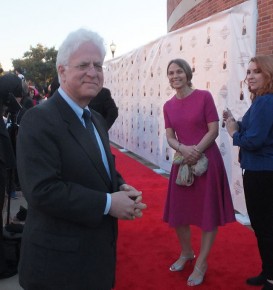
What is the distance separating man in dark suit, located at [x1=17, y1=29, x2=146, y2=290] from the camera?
1432mm

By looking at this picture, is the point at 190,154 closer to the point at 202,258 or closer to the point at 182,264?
the point at 202,258

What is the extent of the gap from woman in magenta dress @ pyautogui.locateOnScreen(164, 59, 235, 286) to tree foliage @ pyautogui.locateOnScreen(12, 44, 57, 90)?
3799 cm

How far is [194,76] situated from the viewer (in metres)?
6.16

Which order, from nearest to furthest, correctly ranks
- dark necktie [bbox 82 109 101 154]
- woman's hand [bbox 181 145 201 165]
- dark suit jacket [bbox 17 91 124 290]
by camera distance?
dark suit jacket [bbox 17 91 124 290] < dark necktie [bbox 82 109 101 154] < woman's hand [bbox 181 145 201 165]

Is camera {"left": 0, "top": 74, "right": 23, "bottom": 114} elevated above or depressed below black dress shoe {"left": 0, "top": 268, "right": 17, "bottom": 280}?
above

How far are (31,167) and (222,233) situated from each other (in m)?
3.42

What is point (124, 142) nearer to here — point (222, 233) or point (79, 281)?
point (222, 233)

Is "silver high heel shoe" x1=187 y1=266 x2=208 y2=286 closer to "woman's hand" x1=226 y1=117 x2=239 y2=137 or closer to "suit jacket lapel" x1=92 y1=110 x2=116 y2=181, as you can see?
"woman's hand" x1=226 y1=117 x2=239 y2=137

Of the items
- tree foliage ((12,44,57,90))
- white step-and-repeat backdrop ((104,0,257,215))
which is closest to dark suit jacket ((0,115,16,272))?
white step-and-repeat backdrop ((104,0,257,215))

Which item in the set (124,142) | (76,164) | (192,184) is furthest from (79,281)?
(124,142)

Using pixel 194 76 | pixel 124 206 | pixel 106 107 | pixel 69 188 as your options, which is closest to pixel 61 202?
pixel 69 188

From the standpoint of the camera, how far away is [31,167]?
1.43m

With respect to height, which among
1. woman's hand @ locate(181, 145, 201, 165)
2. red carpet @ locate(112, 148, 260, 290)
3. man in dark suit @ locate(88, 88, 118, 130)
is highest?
man in dark suit @ locate(88, 88, 118, 130)

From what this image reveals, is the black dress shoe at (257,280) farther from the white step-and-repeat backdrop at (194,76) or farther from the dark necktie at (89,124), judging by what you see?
the dark necktie at (89,124)
